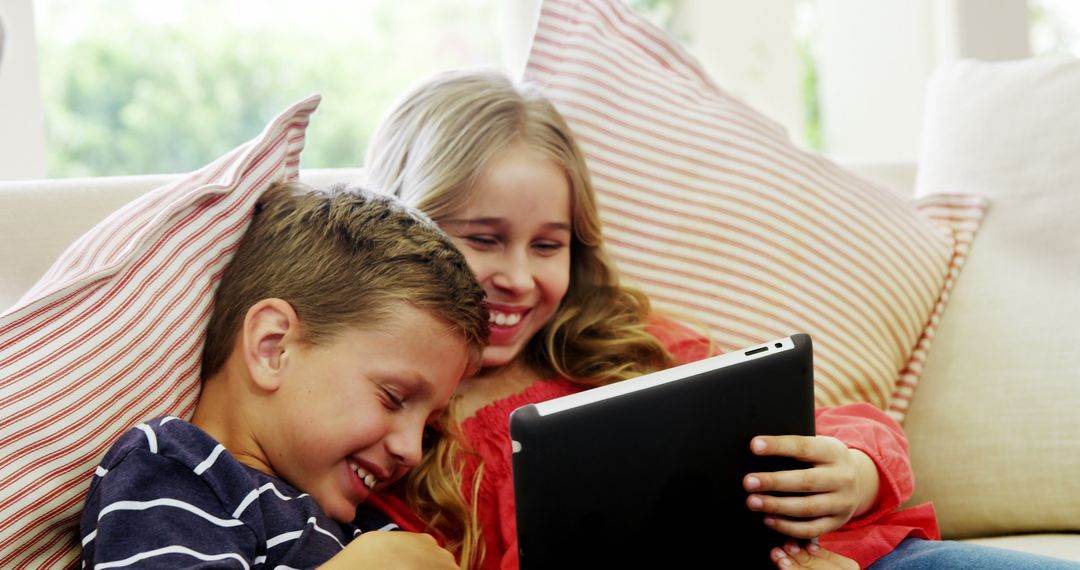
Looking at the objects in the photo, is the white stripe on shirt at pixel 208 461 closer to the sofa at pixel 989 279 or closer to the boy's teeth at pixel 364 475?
the boy's teeth at pixel 364 475

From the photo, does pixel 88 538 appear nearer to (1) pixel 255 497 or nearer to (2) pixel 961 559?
(1) pixel 255 497

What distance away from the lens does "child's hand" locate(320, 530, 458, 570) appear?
75cm

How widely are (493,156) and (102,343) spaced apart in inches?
17.3

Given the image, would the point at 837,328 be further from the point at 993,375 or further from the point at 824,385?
the point at 993,375

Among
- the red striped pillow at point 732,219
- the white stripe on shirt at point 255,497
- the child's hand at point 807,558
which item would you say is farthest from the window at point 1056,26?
the white stripe on shirt at point 255,497

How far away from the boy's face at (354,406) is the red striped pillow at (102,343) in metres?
0.10

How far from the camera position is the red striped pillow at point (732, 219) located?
1.18 m

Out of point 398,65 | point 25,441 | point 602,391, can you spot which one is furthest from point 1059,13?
point 25,441

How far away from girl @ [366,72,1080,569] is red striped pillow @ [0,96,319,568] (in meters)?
0.22

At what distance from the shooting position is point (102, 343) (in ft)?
2.55

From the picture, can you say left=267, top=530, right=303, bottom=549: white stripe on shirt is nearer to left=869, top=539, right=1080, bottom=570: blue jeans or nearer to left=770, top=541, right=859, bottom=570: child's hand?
left=770, top=541, right=859, bottom=570: child's hand

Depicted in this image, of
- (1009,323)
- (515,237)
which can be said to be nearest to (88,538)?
(515,237)

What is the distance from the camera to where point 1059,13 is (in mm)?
3066

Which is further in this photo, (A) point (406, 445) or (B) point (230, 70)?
(B) point (230, 70)
